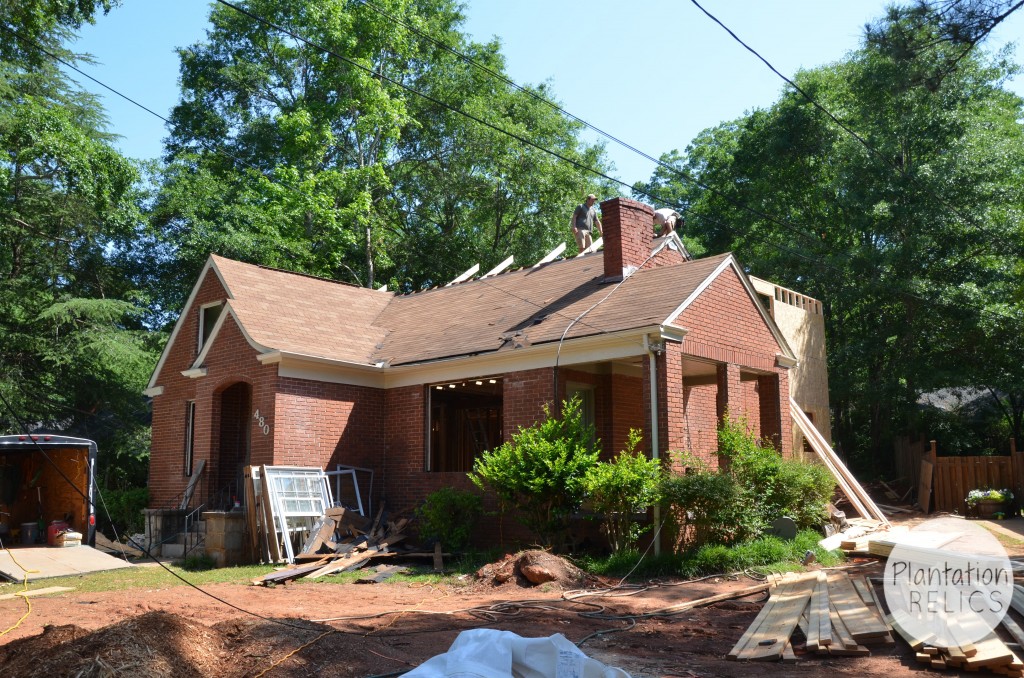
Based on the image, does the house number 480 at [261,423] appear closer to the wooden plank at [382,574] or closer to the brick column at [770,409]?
the wooden plank at [382,574]

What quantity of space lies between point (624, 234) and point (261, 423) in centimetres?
815

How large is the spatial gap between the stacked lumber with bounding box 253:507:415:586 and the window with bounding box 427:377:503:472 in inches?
158

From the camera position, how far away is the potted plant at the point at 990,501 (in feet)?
66.7

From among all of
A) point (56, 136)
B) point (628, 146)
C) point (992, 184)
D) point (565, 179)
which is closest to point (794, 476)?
point (628, 146)

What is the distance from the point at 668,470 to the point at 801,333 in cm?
1233

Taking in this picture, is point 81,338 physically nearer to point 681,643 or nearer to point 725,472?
point 725,472

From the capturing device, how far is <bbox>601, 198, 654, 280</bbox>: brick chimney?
676 inches

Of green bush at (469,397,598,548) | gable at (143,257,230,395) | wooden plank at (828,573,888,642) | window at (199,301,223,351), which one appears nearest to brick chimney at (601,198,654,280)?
green bush at (469,397,598,548)

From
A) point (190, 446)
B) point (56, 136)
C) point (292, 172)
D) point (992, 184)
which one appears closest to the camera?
point (190, 446)

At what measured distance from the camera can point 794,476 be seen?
47.3ft

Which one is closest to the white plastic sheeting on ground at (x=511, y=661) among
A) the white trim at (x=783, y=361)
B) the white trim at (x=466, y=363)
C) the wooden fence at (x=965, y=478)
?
the white trim at (x=466, y=363)

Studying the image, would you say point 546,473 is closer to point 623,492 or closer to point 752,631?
point 623,492

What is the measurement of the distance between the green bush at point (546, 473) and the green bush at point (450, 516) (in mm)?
1054

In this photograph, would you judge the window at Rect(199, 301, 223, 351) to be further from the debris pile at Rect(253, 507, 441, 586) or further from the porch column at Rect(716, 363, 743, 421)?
the porch column at Rect(716, 363, 743, 421)
